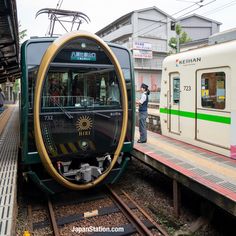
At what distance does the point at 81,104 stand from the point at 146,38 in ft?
111

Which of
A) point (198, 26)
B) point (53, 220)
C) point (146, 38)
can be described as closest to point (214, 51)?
point (53, 220)

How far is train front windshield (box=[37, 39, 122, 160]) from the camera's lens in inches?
199

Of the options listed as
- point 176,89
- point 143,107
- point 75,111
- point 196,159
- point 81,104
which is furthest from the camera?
point 176,89

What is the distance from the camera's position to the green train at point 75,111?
16.2 ft

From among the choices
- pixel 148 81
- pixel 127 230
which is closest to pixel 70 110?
pixel 127 230

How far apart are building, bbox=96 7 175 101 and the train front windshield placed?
2969cm

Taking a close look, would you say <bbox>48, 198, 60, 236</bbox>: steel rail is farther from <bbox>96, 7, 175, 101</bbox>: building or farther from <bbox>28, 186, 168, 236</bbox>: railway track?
<bbox>96, 7, 175, 101</bbox>: building

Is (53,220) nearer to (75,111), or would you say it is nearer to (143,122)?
(75,111)

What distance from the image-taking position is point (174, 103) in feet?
25.8

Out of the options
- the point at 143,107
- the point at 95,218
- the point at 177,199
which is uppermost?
the point at 143,107

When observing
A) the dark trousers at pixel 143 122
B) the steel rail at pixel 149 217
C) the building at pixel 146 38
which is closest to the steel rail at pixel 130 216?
the steel rail at pixel 149 217

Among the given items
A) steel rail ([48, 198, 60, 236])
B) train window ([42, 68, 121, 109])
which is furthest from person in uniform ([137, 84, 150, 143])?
steel rail ([48, 198, 60, 236])

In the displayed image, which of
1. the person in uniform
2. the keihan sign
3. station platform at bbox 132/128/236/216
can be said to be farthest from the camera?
the person in uniform

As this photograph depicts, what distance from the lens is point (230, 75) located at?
5.79 m
